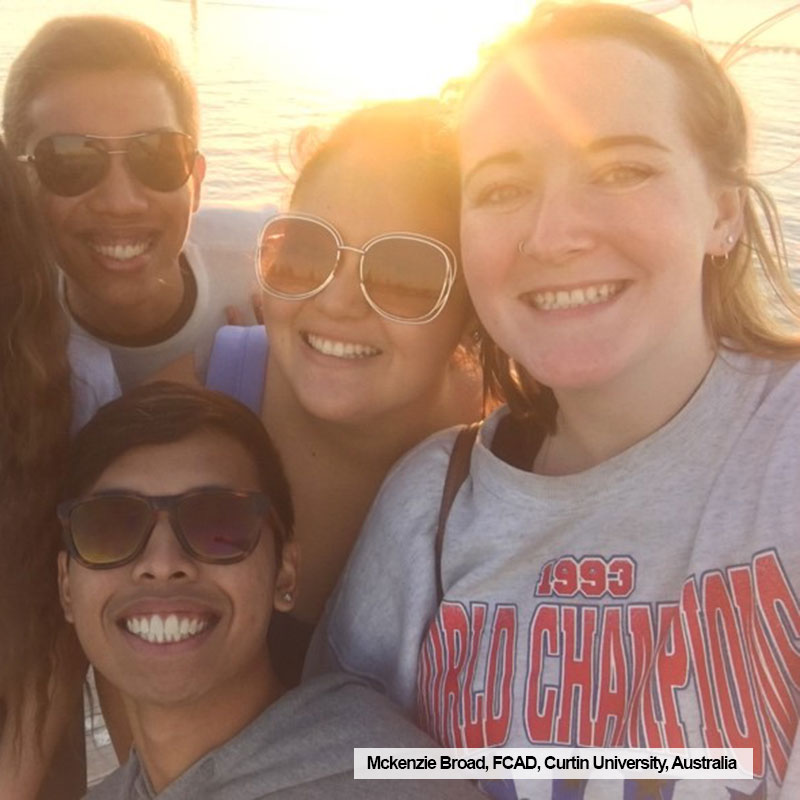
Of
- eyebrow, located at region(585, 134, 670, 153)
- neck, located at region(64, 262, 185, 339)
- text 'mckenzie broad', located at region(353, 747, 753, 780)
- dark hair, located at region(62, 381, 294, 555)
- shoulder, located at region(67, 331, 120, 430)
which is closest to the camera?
text 'mckenzie broad', located at region(353, 747, 753, 780)

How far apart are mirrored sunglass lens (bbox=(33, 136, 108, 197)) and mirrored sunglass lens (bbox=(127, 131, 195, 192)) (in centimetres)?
11

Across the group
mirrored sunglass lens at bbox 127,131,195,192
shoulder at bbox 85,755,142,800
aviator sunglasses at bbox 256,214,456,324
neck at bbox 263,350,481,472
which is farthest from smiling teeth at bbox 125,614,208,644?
mirrored sunglass lens at bbox 127,131,195,192

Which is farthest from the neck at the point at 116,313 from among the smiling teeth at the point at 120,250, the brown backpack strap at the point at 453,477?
the brown backpack strap at the point at 453,477

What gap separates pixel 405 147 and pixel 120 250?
1.26m

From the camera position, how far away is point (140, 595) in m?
1.95

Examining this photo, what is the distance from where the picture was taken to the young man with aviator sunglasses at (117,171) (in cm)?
270

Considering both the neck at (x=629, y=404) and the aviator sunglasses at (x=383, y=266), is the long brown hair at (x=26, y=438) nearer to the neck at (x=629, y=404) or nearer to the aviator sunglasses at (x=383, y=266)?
the aviator sunglasses at (x=383, y=266)

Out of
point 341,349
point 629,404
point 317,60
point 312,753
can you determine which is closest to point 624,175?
point 629,404

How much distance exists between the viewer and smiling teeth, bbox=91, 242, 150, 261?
9.50 ft

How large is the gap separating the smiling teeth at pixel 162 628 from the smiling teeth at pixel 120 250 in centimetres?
147

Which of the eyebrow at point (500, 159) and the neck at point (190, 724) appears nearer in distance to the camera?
the eyebrow at point (500, 159)

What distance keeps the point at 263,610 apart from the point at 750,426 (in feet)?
4.03

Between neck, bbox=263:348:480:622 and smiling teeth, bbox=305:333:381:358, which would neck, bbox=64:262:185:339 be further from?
smiling teeth, bbox=305:333:381:358

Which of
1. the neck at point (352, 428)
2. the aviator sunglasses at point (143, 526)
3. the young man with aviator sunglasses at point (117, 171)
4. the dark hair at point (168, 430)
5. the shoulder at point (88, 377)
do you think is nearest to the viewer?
the aviator sunglasses at point (143, 526)
